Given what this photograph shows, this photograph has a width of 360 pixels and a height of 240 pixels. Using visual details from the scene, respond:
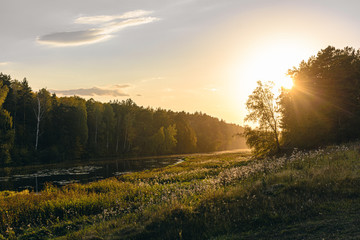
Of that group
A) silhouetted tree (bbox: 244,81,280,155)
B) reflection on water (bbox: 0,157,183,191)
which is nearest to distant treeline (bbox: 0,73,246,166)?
silhouetted tree (bbox: 244,81,280,155)

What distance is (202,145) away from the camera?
143 metres

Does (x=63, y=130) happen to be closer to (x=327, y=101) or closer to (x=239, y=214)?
(x=327, y=101)

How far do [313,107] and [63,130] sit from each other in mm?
63464

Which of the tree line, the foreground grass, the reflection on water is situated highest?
the tree line

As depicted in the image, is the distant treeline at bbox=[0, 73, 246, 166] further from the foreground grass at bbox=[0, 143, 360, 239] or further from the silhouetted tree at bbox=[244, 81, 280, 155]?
the foreground grass at bbox=[0, 143, 360, 239]

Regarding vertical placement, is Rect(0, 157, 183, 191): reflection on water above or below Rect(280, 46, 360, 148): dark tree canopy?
below

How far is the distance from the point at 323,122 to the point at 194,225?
33.5 metres

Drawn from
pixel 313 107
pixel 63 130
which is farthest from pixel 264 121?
pixel 63 130

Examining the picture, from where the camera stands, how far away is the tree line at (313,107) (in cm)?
3616

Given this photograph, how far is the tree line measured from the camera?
119ft

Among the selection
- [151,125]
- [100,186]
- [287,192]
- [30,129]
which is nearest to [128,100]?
[151,125]

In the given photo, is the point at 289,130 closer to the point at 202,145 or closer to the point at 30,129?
the point at 30,129

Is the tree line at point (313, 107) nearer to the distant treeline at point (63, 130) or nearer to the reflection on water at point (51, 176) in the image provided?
the distant treeline at point (63, 130)

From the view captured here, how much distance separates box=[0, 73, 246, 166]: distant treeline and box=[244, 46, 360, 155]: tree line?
8.58 m
